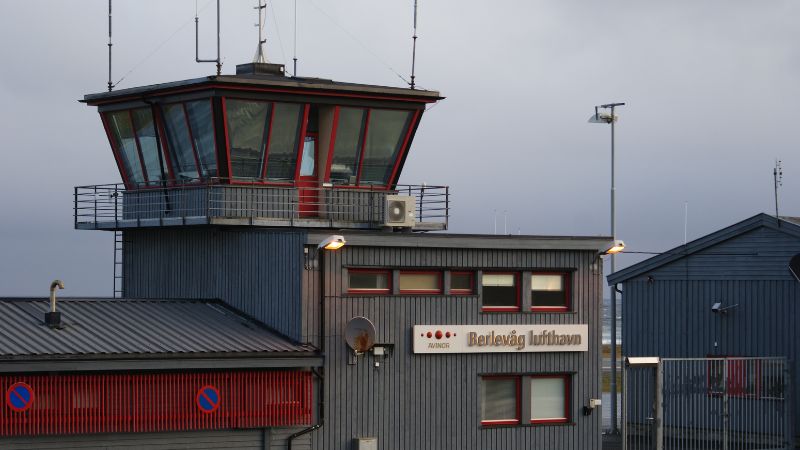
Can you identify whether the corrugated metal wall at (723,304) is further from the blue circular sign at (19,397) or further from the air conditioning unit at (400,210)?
the blue circular sign at (19,397)

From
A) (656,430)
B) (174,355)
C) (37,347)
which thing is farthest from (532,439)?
(37,347)

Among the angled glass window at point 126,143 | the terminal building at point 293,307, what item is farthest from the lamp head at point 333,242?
the angled glass window at point 126,143

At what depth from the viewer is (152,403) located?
90.4ft

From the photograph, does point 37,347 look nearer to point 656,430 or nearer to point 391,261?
point 391,261

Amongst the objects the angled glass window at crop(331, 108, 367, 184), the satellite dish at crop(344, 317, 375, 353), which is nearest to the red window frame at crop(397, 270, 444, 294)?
the satellite dish at crop(344, 317, 375, 353)

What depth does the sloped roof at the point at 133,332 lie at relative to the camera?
88.7 ft

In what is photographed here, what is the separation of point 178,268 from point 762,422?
15.1 metres

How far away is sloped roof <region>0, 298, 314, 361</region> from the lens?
27031 mm

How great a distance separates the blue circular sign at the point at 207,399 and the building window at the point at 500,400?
253 inches

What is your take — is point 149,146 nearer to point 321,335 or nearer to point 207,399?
point 321,335

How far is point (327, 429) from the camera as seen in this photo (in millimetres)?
29766

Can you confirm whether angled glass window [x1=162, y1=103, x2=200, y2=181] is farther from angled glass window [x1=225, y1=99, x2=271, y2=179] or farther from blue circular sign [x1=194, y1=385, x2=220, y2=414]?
blue circular sign [x1=194, y1=385, x2=220, y2=414]

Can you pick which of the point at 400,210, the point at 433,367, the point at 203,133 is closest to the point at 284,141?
the point at 203,133

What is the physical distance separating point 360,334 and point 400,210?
4305 mm
